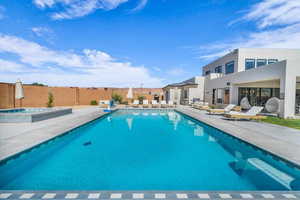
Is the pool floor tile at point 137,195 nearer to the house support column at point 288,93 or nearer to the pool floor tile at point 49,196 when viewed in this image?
the pool floor tile at point 49,196

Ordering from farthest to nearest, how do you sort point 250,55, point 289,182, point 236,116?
point 250,55
point 236,116
point 289,182

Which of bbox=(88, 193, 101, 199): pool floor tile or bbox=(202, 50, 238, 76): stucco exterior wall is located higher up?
bbox=(202, 50, 238, 76): stucco exterior wall

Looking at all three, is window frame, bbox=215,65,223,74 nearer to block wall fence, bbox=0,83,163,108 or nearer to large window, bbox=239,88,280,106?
large window, bbox=239,88,280,106

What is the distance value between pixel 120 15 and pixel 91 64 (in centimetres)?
1135

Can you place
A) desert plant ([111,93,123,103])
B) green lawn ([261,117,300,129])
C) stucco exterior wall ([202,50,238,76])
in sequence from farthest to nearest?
desert plant ([111,93,123,103]) → stucco exterior wall ([202,50,238,76]) → green lawn ([261,117,300,129])

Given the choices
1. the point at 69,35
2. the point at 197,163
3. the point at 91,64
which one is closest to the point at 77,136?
the point at 197,163

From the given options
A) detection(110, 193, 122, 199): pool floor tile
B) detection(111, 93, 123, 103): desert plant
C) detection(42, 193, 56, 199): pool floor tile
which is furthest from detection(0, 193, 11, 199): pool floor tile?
detection(111, 93, 123, 103): desert plant

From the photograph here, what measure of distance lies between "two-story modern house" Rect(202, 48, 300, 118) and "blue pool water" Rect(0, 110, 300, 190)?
6.95m

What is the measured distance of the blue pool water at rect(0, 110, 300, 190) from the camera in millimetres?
3447

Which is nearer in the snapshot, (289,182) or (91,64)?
(289,182)

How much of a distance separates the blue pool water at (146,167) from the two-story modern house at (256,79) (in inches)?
273

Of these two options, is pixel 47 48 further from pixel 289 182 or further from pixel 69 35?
pixel 289 182

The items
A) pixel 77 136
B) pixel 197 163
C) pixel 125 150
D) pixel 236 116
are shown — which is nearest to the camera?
pixel 197 163

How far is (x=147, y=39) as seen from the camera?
58.2 ft
